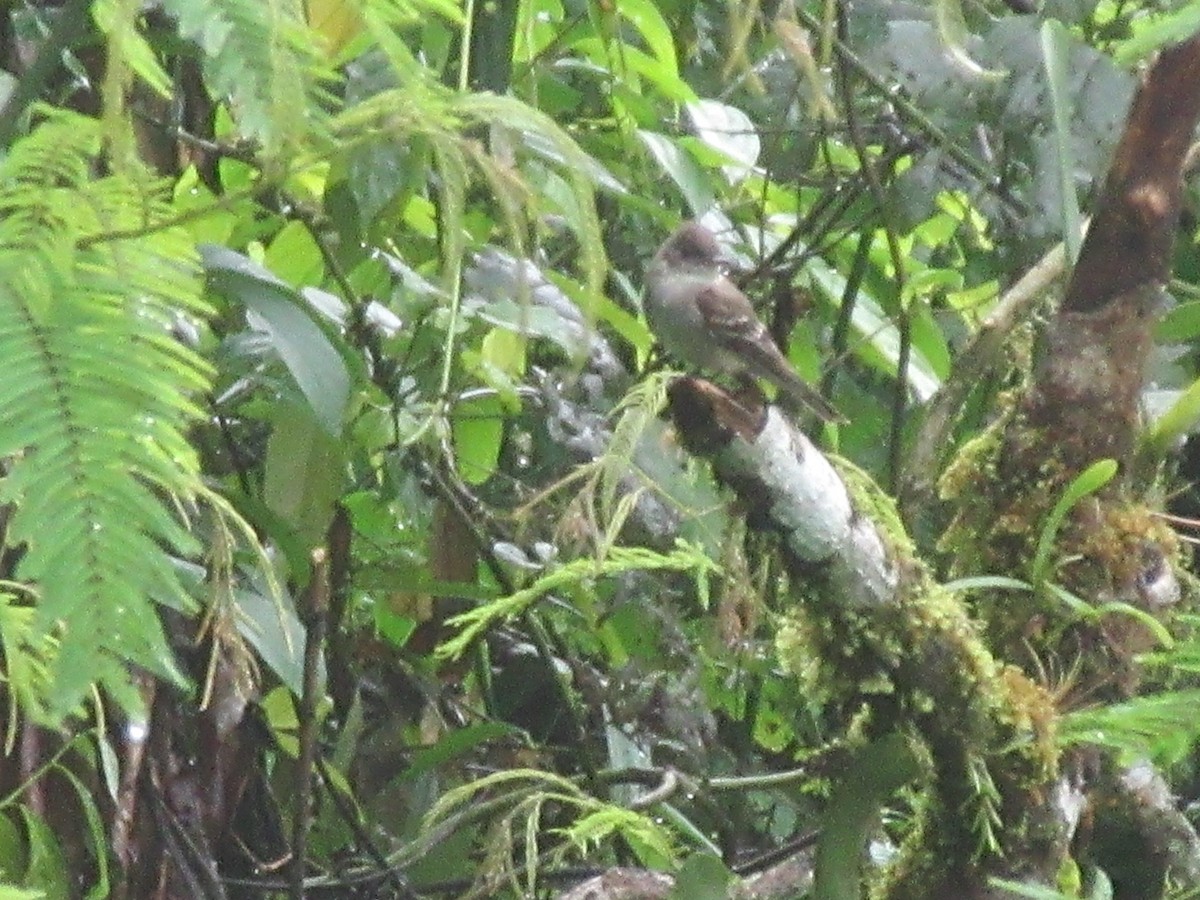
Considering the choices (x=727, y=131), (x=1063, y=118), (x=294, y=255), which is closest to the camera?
(x=1063, y=118)

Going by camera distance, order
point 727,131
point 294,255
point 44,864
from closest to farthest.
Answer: point 44,864
point 294,255
point 727,131

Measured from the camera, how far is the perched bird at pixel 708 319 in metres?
2.05

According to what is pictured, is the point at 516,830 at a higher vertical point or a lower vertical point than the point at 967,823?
lower

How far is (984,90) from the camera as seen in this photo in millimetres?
1983

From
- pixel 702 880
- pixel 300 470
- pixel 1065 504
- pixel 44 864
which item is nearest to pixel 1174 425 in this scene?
pixel 1065 504

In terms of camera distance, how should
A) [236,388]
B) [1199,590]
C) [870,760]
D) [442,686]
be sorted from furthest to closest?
[442,686], [236,388], [1199,590], [870,760]

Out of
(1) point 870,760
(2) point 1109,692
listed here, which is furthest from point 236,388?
(2) point 1109,692

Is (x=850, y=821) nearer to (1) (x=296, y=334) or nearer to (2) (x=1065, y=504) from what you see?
(2) (x=1065, y=504)

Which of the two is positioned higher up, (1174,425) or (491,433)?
(1174,425)

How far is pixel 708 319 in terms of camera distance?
211 cm

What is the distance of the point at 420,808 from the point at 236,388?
0.66m

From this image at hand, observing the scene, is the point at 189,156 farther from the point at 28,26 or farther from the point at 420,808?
the point at 420,808

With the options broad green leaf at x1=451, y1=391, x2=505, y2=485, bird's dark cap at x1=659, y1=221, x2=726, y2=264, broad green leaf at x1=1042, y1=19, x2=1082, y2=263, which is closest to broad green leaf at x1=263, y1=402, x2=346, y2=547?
broad green leaf at x1=451, y1=391, x2=505, y2=485

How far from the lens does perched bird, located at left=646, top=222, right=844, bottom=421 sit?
2.05 metres
